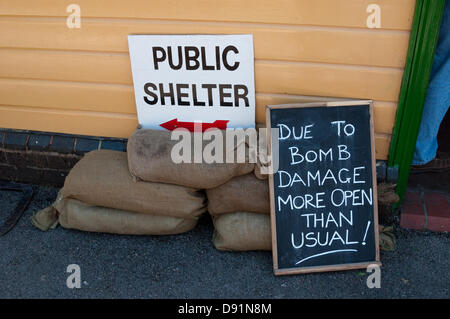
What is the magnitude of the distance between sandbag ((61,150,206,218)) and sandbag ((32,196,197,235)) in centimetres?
5

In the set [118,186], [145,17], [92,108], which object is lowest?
[118,186]

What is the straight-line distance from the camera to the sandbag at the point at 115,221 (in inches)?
117

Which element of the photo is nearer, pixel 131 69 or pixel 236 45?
A: pixel 236 45

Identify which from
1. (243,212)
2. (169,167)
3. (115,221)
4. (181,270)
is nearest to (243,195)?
(243,212)

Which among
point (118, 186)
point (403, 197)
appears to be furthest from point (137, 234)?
point (403, 197)

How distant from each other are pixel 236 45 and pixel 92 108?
1.19m

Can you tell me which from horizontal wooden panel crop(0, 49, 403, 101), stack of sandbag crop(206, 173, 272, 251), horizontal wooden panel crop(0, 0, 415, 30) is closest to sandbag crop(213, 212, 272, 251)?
stack of sandbag crop(206, 173, 272, 251)

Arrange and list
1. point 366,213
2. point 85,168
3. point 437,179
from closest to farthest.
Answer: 1. point 366,213
2. point 85,168
3. point 437,179

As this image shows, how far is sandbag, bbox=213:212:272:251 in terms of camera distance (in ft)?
9.22

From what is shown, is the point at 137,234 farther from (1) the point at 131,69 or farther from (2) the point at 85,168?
(1) the point at 131,69

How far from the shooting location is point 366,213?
2775mm

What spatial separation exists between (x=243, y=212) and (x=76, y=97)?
1.48m

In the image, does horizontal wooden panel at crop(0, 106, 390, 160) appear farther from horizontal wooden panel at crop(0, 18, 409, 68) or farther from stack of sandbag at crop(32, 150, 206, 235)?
horizontal wooden panel at crop(0, 18, 409, 68)
